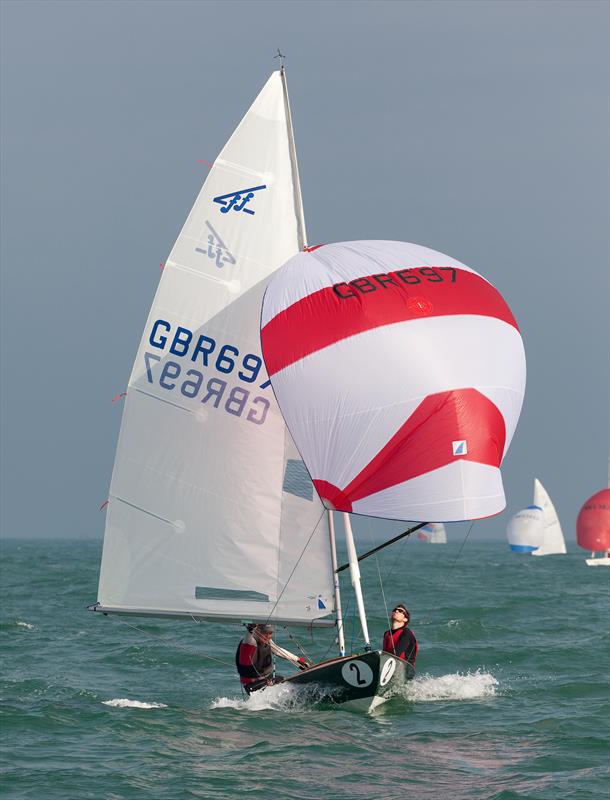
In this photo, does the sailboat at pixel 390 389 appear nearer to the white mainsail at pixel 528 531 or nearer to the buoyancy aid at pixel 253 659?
the buoyancy aid at pixel 253 659

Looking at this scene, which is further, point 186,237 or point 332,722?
point 186,237

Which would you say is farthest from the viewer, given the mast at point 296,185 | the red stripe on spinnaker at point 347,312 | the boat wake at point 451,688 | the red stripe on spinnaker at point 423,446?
the boat wake at point 451,688

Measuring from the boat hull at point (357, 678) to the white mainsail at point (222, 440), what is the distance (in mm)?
800

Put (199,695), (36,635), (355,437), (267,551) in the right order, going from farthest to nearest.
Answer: (36,635) → (199,695) → (267,551) → (355,437)

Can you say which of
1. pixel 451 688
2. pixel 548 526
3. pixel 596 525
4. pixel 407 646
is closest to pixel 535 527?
pixel 548 526

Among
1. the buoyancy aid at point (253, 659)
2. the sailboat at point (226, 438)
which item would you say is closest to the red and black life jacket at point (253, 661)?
the buoyancy aid at point (253, 659)

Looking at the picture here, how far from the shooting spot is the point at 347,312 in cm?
1341

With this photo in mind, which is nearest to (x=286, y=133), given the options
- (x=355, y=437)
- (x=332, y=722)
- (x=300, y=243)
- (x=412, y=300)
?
(x=300, y=243)

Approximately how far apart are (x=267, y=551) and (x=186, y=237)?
157 inches

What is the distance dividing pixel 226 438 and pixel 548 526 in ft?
234

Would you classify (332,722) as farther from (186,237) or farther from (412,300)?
(186,237)

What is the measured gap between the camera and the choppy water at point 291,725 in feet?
37.0

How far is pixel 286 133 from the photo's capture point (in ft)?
49.6

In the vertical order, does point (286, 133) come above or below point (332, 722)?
above
